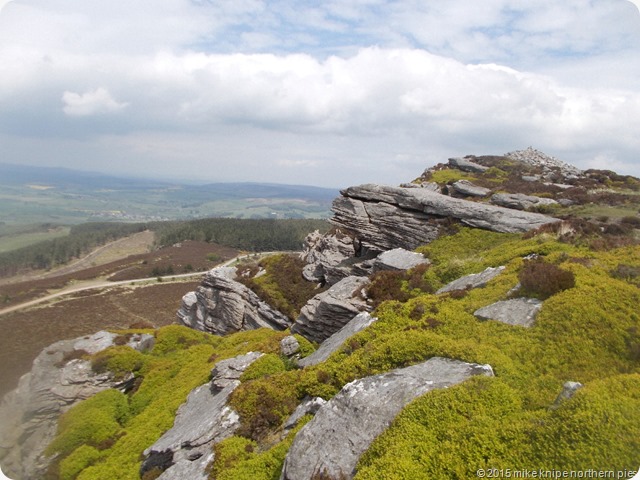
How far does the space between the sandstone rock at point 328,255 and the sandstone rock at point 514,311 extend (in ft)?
71.1

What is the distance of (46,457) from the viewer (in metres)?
16.5

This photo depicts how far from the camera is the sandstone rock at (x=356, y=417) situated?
7406 millimetres

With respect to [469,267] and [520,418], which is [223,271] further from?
[520,418]

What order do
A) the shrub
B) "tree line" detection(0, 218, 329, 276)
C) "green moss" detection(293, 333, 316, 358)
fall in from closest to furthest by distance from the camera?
1. the shrub
2. "green moss" detection(293, 333, 316, 358)
3. "tree line" detection(0, 218, 329, 276)

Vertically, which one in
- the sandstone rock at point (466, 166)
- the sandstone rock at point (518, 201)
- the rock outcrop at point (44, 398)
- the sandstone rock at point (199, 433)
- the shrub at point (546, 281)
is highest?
the sandstone rock at point (466, 166)

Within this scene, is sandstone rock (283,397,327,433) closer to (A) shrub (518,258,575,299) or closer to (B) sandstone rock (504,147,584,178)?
(A) shrub (518,258,575,299)

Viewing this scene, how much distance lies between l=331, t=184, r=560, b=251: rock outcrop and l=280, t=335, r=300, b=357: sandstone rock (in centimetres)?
1640

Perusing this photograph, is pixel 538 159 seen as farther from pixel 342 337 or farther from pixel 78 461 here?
pixel 78 461

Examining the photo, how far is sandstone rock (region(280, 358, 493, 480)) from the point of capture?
741cm

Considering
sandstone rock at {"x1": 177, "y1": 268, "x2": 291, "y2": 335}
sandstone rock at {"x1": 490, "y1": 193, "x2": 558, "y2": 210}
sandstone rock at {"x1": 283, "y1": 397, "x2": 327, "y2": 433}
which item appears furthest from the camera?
sandstone rock at {"x1": 490, "y1": 193, "x2": 558, "y2": 210}

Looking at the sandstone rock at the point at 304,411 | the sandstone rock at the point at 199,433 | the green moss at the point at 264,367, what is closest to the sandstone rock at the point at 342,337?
the green moss at the point at 264,367

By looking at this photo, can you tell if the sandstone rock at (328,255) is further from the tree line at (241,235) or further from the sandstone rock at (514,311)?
the tree line at (241,235)

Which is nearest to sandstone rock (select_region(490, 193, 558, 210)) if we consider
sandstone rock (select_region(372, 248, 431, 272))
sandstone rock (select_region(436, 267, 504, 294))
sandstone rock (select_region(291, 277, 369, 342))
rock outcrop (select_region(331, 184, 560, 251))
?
rock outcrop (select_region(331, 184, 560, 251))

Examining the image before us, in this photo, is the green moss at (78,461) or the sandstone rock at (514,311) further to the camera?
the green moss at (78,461)
